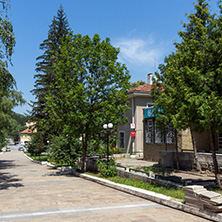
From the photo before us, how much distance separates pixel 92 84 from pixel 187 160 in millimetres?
8008

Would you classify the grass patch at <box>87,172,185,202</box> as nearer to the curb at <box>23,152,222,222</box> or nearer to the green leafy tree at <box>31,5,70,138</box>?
the curb at <box>23,152,222,222</box>

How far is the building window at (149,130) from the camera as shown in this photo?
24.1 metres

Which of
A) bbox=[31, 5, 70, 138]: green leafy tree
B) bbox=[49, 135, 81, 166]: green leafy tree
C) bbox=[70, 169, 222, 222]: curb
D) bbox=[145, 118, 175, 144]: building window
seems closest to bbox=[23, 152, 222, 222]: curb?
bbox=[70, 169, 222, 222]: curb

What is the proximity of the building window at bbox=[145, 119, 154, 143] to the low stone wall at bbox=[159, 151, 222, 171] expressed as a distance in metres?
4.28

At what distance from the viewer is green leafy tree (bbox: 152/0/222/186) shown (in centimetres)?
954

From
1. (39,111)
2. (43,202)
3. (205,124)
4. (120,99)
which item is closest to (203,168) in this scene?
(120,99)

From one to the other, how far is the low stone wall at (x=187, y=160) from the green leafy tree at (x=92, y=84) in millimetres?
4504

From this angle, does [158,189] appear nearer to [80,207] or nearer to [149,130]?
[80,207]

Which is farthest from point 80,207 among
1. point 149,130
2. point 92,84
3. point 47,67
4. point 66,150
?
point 47,67

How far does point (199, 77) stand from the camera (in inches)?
392

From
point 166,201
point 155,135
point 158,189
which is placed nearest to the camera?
point 166,201

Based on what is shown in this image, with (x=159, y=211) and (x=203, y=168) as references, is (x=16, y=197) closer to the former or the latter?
(x=159, y=211)

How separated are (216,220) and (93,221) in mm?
3265

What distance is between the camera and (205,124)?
958 centimetres
